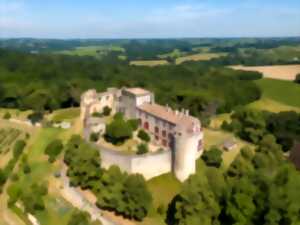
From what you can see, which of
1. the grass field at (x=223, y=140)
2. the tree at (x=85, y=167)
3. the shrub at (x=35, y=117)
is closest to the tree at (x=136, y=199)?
the tree at (x=85, y=167)

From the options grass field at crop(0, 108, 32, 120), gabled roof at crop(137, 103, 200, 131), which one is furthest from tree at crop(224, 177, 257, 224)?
grass field at crop(0, 108, 32, 120)

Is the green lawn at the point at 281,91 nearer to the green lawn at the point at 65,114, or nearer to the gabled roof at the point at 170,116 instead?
the green lawn at the point at 65,114

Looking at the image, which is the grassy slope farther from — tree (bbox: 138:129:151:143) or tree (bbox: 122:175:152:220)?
tree (bbox: 138:129:151:143)

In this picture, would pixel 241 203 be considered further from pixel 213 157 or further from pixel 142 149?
pixel 142 149

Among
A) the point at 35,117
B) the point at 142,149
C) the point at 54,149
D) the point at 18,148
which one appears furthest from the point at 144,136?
the point at 35,117

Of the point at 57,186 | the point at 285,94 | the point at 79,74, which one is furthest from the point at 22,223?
the point at 285,94

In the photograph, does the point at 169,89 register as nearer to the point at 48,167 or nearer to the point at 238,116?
the point at 238,116
